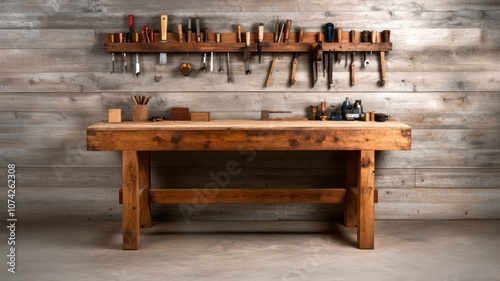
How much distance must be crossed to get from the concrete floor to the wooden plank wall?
0.24 meters

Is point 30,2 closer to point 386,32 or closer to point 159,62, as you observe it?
point 159,62

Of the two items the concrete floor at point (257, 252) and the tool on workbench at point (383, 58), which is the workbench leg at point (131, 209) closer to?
the concrete floor at point (257, 252)

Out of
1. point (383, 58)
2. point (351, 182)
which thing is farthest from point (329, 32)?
point (351, 182)

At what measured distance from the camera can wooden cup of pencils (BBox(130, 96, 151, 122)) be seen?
499cm

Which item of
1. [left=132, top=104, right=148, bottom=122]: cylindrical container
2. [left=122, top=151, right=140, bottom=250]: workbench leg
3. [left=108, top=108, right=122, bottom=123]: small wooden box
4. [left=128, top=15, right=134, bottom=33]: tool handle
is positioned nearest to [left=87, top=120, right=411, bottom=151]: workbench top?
[left=122, top=151, right=140, bottom=250]: workbench leg

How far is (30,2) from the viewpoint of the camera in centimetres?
532

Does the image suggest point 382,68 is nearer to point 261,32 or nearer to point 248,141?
point 261,32

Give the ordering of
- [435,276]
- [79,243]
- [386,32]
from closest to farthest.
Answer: [435,276] → [79,243] → [386,32]

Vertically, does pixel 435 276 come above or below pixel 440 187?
below

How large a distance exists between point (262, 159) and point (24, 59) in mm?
2123

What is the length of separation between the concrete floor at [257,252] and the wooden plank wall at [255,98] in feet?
0.77

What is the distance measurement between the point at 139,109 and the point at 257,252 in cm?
144

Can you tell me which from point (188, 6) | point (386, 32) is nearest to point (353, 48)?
point (386, 32)

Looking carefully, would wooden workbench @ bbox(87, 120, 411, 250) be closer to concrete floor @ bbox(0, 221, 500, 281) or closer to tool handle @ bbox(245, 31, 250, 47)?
concrete floor @ bbox(0, 221, 500, 281)
